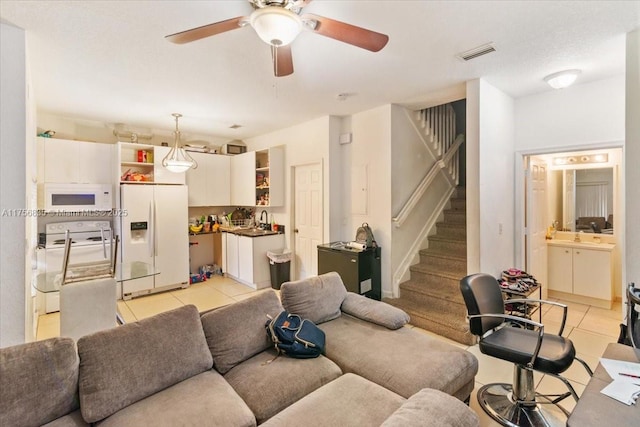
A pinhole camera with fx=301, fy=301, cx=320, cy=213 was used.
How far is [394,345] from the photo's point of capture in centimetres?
215

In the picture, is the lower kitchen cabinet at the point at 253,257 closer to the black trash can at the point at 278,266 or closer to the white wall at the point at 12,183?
the black trash can at the point at 278,266

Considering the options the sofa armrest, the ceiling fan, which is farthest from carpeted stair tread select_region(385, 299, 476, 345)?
the ceiling fan

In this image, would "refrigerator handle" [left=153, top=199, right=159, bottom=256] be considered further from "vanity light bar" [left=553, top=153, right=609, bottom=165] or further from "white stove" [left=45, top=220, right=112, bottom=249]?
"vanity light bar" [left=553, top=153, right=609, bottom=165]

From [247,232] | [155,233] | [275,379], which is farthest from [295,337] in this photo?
[155,233]

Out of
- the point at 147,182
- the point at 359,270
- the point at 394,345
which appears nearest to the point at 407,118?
the point at 359,270

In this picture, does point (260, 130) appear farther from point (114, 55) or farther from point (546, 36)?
point (546, 36)

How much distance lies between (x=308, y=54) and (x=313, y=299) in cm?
216

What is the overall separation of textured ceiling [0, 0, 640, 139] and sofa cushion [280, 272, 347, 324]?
204cm

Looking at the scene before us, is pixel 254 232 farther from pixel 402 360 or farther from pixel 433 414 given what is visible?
pixel 433 414

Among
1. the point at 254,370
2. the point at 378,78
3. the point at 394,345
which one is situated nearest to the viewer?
the point at 254,370

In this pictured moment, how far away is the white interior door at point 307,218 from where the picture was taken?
4969 millimetres

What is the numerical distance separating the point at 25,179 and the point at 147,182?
2.65 metres

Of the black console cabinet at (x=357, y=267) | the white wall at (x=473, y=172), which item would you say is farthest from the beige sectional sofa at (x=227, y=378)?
the black console cabinet at (x=357, y=267)

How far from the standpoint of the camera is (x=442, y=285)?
3947 mm
